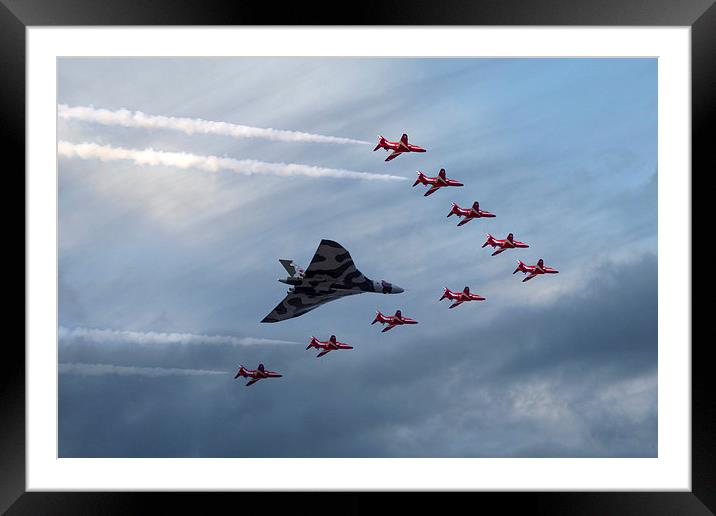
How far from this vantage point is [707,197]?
1705 centimetres

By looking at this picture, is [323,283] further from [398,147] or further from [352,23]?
[352,23]

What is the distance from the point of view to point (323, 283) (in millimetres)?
31109

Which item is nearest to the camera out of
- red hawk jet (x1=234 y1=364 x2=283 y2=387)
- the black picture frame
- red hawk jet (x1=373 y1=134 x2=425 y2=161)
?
the black picture frame

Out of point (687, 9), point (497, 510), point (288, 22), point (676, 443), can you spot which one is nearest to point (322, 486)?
point (497, 510)

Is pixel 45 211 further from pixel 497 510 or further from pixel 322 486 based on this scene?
pixel 497 510

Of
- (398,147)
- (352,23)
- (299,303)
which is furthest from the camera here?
(299,303)

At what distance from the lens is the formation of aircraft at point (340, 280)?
29.2 meters

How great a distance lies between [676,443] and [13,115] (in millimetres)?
15080

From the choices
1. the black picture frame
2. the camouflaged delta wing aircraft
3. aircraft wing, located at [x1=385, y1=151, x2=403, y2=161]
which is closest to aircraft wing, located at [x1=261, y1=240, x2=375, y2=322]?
the camouflaged delta wing aircraft

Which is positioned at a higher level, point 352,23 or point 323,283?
point 352,23

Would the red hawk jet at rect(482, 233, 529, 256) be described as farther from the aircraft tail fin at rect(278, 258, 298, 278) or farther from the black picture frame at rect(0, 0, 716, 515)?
the black picture frame at rect(0, 0, 716, 515)

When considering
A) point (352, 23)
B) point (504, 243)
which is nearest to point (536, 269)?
point (504, 243)

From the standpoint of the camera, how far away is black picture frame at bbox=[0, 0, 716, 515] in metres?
16.5

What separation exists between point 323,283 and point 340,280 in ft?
2.06
